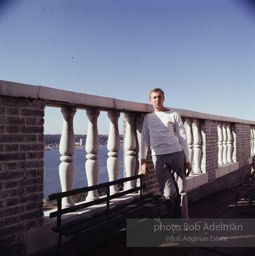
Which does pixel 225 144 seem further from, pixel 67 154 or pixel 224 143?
pixel 67 154

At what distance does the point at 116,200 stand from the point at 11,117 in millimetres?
1904

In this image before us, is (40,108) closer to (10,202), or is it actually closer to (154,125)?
(10,202)

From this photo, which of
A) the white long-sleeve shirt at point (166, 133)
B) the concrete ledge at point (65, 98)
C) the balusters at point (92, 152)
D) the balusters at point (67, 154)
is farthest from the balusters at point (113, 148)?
the balusters at point (67, 154)

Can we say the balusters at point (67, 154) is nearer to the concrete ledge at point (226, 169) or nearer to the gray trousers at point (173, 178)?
the gray trousers at point (173, 178)

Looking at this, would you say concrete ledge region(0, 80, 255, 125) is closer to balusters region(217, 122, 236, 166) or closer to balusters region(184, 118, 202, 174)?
balusters region(184, 118, 202, 174)

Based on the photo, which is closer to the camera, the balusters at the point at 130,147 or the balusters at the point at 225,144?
the balusters at the point at 130,147

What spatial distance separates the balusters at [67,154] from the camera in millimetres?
3145

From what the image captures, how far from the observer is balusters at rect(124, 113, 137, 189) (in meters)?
4.16

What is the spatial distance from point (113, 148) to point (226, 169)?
461 cm

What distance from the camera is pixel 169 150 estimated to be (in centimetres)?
350

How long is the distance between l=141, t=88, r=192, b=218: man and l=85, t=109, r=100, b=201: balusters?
0.61 metres

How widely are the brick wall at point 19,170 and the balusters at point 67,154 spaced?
39 cm
